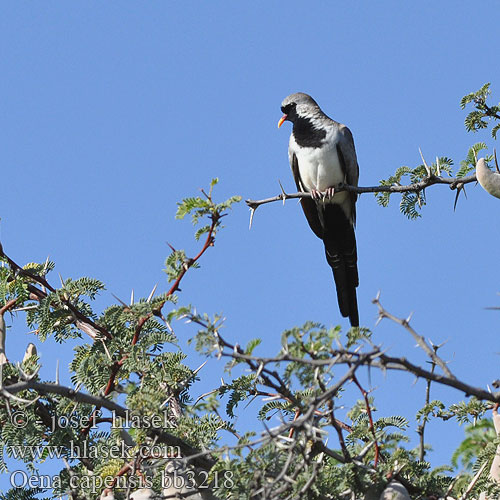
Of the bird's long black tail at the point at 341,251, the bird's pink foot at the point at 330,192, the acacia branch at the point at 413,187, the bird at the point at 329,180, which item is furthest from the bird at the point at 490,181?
the bird's pink foot at the point at 330,192

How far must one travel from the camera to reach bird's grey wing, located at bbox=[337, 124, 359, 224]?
758cm

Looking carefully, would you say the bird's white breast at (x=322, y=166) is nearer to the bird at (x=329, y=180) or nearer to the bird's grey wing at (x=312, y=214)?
the bird at (x=329, y=180)

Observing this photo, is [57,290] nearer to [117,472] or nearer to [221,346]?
[117,472]

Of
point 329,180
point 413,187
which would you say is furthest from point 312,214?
point 413,187

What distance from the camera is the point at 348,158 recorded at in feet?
24.9

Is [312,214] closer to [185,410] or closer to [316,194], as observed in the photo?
[316,194]

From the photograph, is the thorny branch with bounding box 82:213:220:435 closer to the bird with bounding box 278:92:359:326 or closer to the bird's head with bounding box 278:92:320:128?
the bird with bounding box 278:92:359:326

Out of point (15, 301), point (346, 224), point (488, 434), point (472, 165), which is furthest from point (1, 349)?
point (346, 224)

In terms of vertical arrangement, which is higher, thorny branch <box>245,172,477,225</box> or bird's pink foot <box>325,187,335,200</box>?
bird's pink foot <box>325,187,335,200</box>

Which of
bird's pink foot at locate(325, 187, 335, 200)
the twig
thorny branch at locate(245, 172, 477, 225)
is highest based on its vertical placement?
bird's pink foot at locate(325, 187, 335, 200)

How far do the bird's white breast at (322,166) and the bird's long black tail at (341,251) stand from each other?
0.79ft

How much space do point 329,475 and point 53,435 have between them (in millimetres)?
1425

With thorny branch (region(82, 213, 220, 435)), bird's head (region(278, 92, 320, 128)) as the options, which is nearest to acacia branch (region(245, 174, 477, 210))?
thorny branch (region(82, 213, 220, 435))

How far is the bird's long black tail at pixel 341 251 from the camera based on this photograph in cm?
714
